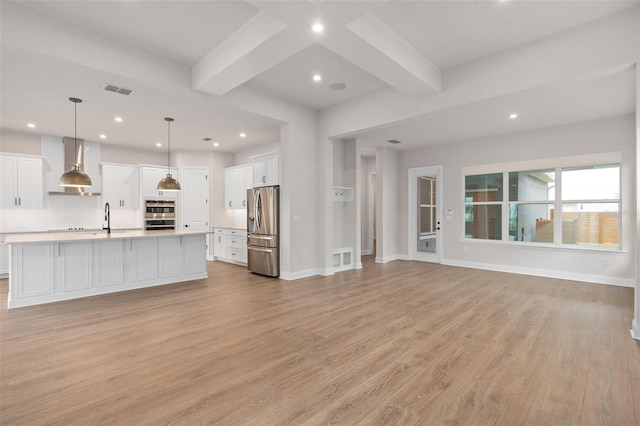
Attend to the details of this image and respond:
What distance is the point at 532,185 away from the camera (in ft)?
A: 21.0

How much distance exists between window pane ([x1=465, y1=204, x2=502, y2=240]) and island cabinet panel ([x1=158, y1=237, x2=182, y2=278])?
6336 millimetres

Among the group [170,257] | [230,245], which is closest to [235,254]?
[230,245]

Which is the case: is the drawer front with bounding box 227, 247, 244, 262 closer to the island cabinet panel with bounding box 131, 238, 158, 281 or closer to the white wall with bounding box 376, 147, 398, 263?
the island cabinet panel with bounding box 131, 238, 158, 281

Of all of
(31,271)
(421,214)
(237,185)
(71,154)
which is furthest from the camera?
(237,185)

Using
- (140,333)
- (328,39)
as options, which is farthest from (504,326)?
(140,333)

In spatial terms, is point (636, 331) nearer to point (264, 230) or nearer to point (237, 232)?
point (264, 230)

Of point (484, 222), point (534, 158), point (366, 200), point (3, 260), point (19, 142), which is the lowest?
point (3, 260)

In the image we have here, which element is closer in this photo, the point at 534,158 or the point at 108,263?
the point at 108,263

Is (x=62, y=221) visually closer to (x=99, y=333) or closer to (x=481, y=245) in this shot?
(x=99, y=333)

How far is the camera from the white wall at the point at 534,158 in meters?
5.33

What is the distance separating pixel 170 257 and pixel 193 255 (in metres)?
0.42

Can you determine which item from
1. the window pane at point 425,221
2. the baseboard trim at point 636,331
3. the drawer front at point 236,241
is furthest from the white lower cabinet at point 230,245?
the baseboard trim at point 636,331

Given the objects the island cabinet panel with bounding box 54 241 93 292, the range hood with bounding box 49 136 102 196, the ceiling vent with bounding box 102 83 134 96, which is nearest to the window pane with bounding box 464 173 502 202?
the ceiling vent with bounding box 102 83 134 96

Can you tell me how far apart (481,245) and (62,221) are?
9.73m
